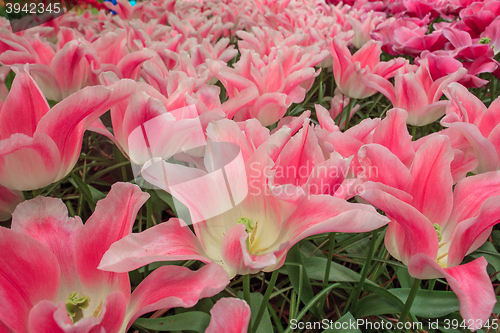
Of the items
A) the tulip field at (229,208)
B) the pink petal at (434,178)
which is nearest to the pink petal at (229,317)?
the tulip field at (229,208)

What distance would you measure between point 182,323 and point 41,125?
27cm

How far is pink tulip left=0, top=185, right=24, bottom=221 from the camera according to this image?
54cm

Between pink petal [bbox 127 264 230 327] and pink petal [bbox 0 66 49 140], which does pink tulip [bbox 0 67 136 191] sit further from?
pink petal [bbox 127 264 230 327]

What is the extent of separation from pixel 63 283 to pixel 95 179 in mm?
524

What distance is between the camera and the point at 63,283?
38 centimetres

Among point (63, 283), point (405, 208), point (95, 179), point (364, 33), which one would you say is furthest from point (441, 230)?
point (364, 33)

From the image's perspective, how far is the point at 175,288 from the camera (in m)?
0.33

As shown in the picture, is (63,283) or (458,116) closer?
(63,283)

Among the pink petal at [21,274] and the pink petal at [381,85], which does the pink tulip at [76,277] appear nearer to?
the pink petal at [21,274]

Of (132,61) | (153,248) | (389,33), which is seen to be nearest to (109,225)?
(153,248)

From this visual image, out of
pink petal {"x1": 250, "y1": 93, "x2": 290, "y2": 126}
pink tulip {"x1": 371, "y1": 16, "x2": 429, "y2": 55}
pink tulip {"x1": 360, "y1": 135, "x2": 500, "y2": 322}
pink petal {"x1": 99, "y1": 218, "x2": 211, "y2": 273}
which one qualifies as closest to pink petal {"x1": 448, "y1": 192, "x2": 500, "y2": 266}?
pink tulip {"x1": 360, "y1": 135, "x2": 500, "y2": 322}

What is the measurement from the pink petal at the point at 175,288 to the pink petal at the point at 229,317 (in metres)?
0.01

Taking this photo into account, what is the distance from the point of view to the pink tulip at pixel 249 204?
316mm

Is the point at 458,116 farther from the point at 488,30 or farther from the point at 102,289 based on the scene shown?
the point at 488,30
